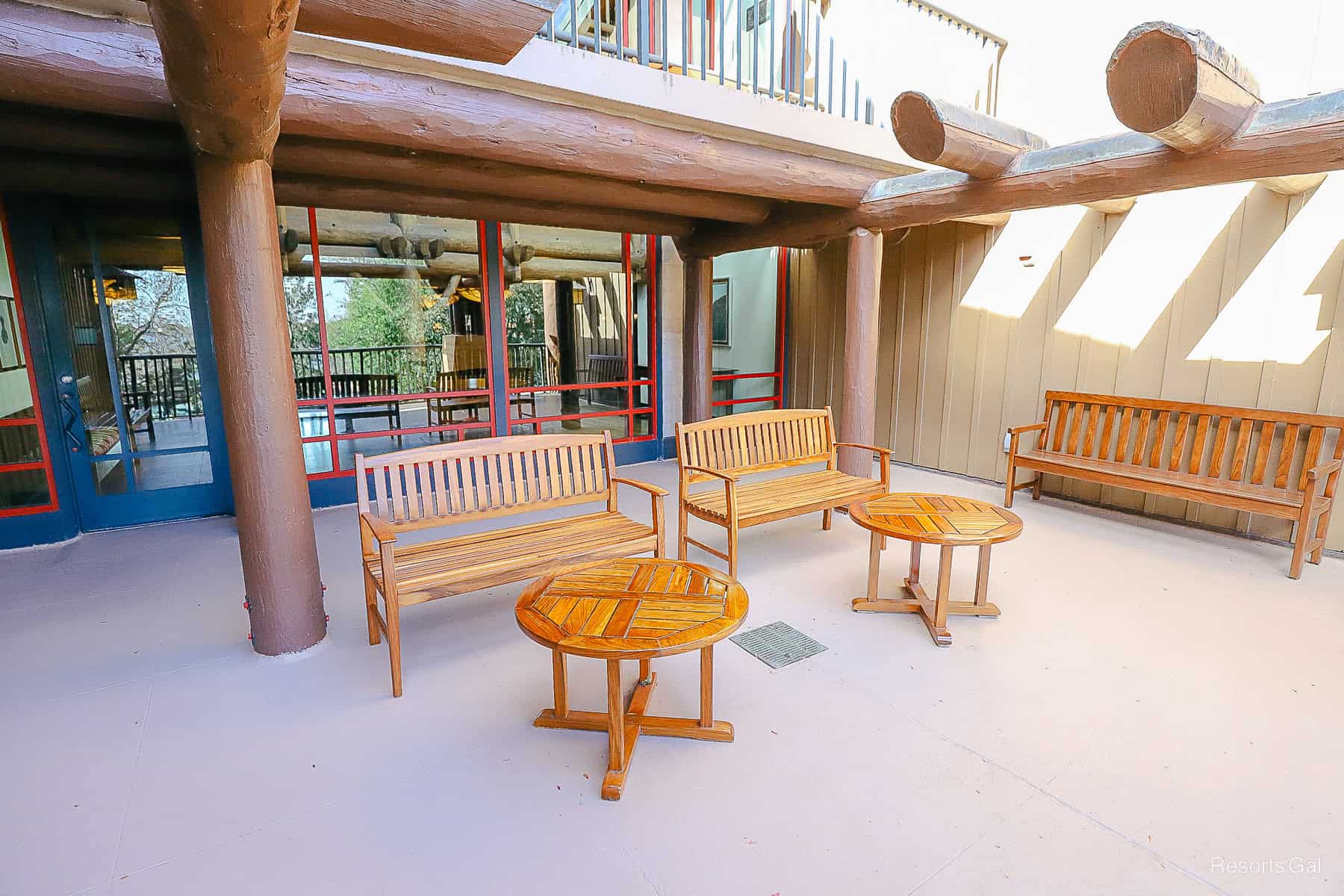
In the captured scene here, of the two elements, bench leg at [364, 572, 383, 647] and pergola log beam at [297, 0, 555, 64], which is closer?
pergola log beam at [297, 0, 555, 64]

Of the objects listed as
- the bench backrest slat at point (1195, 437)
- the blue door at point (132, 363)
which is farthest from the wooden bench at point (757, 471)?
the blue door at point (132, 363)

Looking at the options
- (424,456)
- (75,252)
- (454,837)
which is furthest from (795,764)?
(75,252)

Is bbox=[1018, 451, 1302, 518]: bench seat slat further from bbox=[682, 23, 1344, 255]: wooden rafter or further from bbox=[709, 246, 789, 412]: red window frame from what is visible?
bbox=[709, 246, 789, 412]: red window frame

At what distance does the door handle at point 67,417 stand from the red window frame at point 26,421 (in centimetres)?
9

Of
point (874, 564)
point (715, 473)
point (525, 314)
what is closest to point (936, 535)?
point (874, 564)

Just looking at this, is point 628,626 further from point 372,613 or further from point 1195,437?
point 1195,437

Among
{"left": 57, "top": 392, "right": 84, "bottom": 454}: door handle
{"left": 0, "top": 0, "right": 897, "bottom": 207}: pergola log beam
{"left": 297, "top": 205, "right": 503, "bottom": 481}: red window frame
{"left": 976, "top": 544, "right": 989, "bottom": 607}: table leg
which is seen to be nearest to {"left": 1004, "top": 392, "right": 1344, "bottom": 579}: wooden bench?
{"left": 976, "top": 544, "right": 989, "bottom": 607}: table leg

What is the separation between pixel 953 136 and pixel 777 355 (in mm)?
4564

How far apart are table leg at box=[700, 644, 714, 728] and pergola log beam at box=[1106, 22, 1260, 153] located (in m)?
2.31

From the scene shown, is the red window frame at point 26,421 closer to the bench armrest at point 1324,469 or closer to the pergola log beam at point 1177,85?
the pergola log beam at point 1177,85

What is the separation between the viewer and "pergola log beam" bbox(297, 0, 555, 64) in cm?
144

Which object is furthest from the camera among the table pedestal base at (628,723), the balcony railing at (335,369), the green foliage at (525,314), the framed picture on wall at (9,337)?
the green foliage at (525,314)

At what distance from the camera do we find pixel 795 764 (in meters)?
1.96

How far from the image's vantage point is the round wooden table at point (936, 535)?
2711 millimetres
